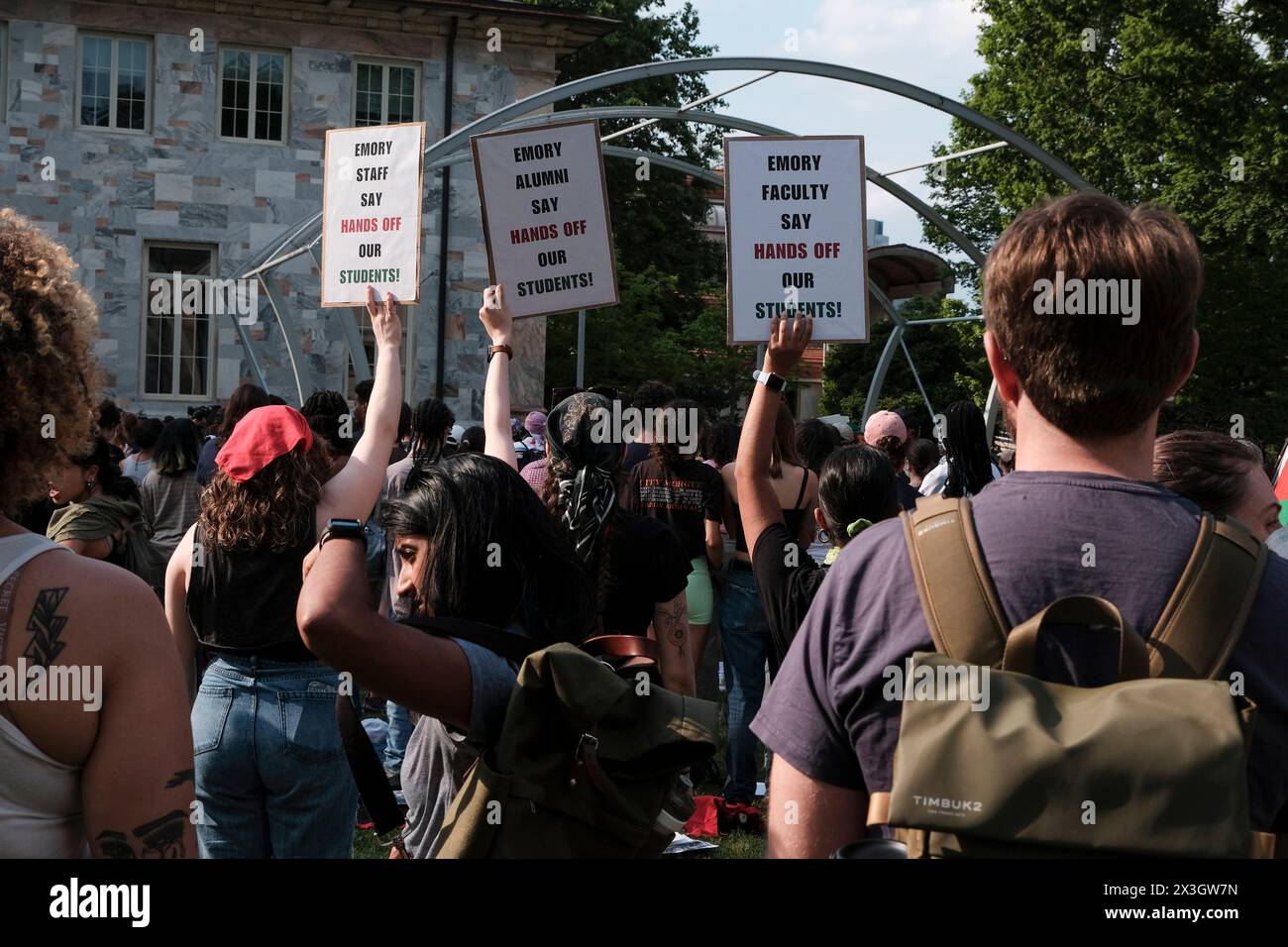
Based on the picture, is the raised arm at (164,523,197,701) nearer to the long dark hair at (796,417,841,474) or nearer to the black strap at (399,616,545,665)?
the black strap at (399,616,545,665)

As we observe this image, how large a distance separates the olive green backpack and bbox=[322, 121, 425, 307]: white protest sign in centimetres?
576

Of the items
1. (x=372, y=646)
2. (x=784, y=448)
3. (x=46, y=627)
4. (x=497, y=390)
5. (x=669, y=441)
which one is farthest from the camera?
(x=669, y=441)

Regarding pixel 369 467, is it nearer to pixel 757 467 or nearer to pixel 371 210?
pixel 757 467

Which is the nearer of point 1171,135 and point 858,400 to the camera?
point 1171,135

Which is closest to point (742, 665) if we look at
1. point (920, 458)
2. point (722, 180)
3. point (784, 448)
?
point (784, 448)

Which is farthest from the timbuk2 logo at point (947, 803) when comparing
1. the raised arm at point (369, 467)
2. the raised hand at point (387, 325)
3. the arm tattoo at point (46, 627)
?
the raised hand at point (387, 325)

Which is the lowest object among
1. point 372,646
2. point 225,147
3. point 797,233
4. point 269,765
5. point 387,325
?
point 269,765

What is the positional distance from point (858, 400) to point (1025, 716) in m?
43.3

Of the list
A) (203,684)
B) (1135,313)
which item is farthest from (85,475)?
(1135,313)

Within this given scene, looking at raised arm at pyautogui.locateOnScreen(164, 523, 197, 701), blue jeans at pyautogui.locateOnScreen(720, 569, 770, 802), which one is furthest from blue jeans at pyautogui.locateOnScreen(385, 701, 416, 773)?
raised arm at pyautogui.locateOnScreen(164, 523, 197, 701)

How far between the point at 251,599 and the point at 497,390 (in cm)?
110

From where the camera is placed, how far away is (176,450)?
8438 mm
